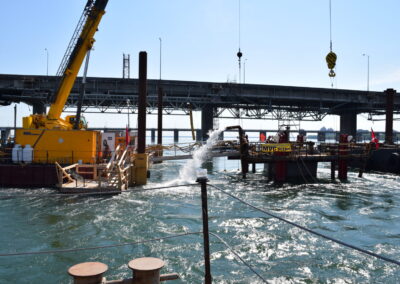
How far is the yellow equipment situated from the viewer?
23203 mm

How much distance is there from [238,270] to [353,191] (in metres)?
16.9

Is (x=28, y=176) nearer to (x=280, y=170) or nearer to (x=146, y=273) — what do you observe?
(x=280, y=170)

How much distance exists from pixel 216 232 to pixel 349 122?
70.3 meters

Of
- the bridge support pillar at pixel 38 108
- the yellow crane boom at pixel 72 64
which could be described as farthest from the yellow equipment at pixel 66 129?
the bridge support pillar at pixel 38 108

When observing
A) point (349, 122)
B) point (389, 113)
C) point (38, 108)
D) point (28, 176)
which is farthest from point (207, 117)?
point (28, 176)

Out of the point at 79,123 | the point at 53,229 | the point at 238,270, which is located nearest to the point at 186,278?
the point at 238,270

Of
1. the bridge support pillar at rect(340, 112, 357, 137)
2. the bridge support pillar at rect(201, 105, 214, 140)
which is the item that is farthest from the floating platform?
the bridge support pillar at rect(340, 112, 357, 137)

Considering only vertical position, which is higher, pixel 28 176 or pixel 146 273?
pixel 146 273

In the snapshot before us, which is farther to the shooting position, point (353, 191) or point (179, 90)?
point (179, 90)

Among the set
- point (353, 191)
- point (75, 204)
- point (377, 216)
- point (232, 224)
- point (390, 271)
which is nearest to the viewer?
point (390, 271)

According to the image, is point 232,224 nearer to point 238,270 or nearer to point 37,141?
point 238,270

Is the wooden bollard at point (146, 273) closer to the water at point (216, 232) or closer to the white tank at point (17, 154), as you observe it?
the water at point (216, 232)

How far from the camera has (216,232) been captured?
40.2 ft

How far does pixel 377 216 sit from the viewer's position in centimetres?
1531
